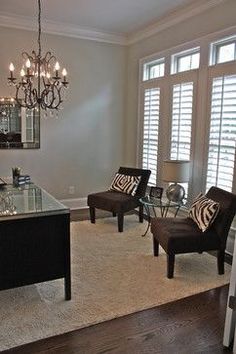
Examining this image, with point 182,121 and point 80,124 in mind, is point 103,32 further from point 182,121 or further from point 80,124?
point 182,121

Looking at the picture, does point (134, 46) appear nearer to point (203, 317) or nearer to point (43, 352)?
point (203, 317)

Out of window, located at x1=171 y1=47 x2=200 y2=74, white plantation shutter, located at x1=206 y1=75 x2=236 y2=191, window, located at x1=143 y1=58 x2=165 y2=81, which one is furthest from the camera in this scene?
window, located at x1=143 y1=58 x2=165 y2=81

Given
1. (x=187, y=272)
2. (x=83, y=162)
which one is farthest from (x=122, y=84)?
(x=187, y=272)

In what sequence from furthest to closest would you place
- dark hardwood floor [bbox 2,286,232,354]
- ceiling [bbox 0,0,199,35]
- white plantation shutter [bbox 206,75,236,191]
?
ceiling [bbox 0,0,199,35]
white plantation shutter [bbox 206,75,236,191]
dark hardwood floor [bbox 2,286,232,354]

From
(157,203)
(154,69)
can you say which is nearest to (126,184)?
(157,203)

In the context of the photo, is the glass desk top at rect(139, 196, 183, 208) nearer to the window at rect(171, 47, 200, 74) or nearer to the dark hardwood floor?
the dark hardwood floor

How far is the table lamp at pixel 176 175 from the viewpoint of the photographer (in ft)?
13.9

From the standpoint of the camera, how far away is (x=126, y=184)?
201 inches

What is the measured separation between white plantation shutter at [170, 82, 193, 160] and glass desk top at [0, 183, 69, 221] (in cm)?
225

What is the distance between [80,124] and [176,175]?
2.37 metres

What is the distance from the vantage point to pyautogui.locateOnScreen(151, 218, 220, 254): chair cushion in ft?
10.6

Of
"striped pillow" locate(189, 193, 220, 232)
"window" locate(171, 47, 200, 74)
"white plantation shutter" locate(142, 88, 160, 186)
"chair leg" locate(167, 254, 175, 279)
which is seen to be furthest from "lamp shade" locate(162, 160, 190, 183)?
"window" locate(171, 47, 200, 74)

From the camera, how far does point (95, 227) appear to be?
484cm

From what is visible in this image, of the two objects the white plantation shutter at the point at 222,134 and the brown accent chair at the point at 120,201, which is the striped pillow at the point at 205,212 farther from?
the brown accent chair at the point at 120,201
